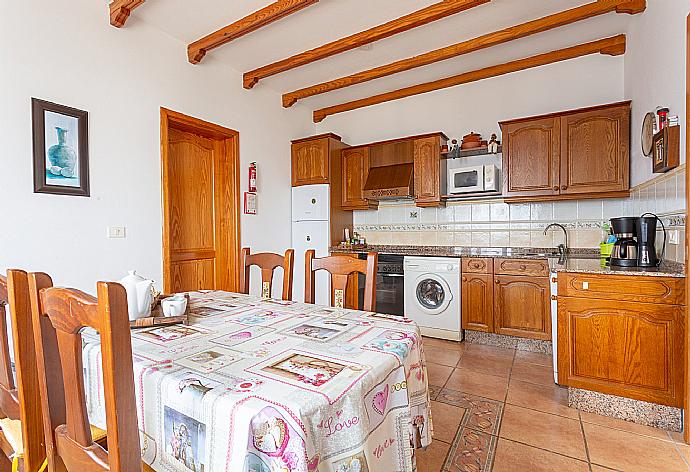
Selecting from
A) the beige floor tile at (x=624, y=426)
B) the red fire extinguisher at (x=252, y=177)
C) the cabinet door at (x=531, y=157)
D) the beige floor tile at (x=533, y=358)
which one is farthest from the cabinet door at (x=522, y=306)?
the red fire extinguisher at (x=252, y=177)

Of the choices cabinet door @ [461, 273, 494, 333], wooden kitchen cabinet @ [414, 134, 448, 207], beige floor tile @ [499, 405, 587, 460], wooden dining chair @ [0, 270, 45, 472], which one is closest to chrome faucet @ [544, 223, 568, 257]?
cabinet door @ [461, 273, 494, 333]

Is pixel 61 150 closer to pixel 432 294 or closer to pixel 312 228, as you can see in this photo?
pixel 312 228

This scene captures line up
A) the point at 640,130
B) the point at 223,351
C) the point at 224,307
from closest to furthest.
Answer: the point at 223,351 < the point at 224,307 < the point at 640,130

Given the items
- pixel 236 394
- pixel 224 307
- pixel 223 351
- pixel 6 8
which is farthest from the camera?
pixel 6 8

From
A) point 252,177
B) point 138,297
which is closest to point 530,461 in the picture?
point 138,297

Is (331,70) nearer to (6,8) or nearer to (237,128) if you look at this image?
(237,128)

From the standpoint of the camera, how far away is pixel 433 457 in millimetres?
1764

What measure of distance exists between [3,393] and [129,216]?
194 centimetres

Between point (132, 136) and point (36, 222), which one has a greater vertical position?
point (132, 136)

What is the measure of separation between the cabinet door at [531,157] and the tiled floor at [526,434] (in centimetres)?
172

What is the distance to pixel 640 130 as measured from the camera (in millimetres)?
2834

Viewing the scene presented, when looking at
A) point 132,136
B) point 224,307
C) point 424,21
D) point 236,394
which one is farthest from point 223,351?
point 424,21

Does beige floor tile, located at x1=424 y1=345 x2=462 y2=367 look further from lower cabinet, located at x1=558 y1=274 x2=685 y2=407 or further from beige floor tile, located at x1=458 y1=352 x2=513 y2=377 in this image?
lower cabinet, located at x1=558 y1=274 x2=685 y2=407

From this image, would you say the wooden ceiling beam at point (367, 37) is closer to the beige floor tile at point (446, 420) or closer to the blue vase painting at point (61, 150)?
the blue vase painting at point (61, 150)
